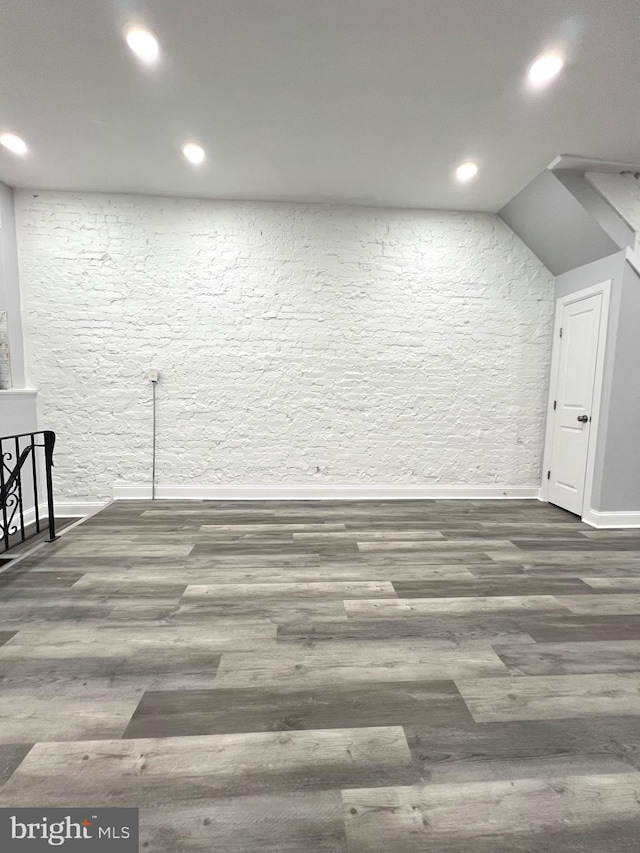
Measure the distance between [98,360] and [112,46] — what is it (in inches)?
101

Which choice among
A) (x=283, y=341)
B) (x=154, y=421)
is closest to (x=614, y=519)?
(x=283, y=341)

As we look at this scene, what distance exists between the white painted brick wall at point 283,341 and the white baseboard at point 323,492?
0.33 feet

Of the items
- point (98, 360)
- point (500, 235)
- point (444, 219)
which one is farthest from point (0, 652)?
point (500, 235)

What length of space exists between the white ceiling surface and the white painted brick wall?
50 cm

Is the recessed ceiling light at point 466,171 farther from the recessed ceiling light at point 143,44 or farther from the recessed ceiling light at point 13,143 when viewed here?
the recessed ceiling light at point 13,143

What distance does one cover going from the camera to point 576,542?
10.0ft

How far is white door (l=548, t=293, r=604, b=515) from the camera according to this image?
358cm

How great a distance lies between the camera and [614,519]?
3.43 m

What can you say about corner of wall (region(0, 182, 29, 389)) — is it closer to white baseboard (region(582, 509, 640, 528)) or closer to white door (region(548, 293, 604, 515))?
white door (region(548, 293, 604, 515))

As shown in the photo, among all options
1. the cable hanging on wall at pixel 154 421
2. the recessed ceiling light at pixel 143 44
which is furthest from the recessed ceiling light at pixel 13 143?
the cable hanging on wall at pixel 154 421

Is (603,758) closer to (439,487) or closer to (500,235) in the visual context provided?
(439,487)

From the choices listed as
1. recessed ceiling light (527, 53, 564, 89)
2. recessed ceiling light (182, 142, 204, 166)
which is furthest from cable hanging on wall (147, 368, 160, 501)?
recessed ceiling light (527, 53, 564, 89)

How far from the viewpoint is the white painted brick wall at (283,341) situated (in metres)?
3.81

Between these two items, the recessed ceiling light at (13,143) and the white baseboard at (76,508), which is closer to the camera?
the recessed ceiling light at (13,143)
